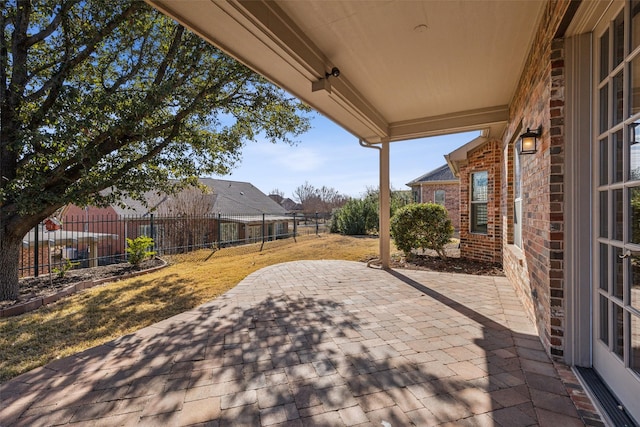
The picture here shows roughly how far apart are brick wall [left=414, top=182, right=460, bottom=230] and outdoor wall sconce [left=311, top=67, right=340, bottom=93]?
14842 millimetres

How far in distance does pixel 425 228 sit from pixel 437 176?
11745 millimetres

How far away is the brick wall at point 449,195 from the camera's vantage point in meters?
→ 16.7

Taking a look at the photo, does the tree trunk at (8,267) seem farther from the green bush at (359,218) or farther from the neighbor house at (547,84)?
the green bush at (359,218)

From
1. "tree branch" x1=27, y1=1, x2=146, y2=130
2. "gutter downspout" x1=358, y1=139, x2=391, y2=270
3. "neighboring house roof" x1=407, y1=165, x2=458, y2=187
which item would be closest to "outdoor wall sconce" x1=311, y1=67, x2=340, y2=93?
"gutter downspout" x1=358, y1=139, x2=391, y2=270

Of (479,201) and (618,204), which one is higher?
(479,201)

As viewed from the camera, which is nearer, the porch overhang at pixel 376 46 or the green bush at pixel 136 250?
the porch overhang at pixel 376 46

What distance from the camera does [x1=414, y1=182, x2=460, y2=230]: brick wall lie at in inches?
656

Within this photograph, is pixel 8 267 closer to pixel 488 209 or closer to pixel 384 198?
pixel 384 198

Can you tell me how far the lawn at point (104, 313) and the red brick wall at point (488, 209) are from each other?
17.2 ft

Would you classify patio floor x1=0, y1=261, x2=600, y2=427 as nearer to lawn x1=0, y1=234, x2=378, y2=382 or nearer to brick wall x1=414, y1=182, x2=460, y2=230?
lawn x1=0, y1=234, x2=378, y2=382

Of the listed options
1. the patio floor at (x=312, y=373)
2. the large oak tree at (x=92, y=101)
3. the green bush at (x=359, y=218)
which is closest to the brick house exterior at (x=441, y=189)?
the green bush at (x=359, y=218)

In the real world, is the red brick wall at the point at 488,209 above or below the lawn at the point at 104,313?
above

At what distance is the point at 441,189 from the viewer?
1723 centimetres

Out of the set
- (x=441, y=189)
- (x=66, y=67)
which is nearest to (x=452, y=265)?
(x=66, y=67)
